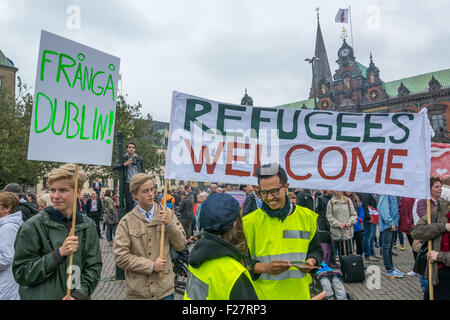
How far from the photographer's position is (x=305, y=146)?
387cm

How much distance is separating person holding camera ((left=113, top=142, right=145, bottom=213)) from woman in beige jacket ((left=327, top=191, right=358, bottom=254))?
4419mm

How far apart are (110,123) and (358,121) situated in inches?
108

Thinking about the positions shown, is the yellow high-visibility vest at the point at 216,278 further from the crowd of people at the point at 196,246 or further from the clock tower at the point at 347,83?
the clock tower at the point at 347,83

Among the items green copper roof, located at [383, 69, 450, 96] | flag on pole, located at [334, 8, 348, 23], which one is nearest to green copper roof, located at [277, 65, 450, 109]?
green copper roof, located at [383, 69, 450, 96]

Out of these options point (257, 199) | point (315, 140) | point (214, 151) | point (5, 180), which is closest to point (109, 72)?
point (214, 151)

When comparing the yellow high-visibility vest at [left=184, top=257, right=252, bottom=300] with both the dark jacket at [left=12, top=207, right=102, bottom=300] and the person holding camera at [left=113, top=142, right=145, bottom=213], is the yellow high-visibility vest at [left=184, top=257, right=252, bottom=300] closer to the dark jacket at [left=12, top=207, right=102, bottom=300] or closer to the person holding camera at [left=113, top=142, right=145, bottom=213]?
the dark jacket at [left=12, top=207, right=102, bottom=300]

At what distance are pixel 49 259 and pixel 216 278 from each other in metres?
1.37

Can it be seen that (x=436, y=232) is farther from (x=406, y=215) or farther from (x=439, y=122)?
(x=439, y=122)

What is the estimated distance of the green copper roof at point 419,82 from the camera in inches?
2089

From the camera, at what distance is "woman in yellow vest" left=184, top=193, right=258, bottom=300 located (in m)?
1.73

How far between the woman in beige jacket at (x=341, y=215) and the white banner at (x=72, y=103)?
5.85m

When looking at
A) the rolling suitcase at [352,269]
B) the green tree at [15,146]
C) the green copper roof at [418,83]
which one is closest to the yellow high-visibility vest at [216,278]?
the rolling suitcase at [352,269]
